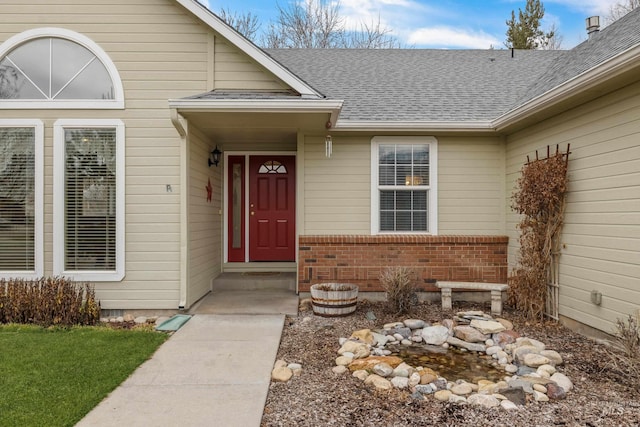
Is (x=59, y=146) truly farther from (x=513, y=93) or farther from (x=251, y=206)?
(x=513, y=93)

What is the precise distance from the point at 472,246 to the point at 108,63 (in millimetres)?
5859

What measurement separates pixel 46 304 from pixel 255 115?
3.53 metres

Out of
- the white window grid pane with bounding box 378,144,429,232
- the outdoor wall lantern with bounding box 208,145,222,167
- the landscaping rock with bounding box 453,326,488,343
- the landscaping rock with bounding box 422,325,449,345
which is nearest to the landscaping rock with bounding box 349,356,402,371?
the landscaping rock with bounding box 422,325,449,345

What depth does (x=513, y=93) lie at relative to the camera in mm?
7312

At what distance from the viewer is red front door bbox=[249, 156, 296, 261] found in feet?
24.5

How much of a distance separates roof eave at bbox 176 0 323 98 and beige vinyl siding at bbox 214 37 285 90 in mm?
164

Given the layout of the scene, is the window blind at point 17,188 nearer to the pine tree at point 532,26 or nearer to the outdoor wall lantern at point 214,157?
the outdoor wall lantern at point 214,157

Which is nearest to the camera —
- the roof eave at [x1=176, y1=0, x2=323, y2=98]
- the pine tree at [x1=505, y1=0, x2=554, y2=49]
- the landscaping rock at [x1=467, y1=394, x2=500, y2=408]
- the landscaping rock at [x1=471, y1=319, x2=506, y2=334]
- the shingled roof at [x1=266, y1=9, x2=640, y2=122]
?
the landscaping rock at [x1=467, y1=394, x2=500, y2=408]

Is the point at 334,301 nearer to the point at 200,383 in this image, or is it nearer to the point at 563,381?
the point at 200,383

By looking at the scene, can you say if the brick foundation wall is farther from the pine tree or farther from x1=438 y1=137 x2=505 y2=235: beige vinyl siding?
the pine tree

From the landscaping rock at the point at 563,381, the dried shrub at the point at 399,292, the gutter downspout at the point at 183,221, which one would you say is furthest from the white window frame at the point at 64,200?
the landscaping rock at the point at 563,381

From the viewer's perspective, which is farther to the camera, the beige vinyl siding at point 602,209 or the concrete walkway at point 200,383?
the beige vinyl siding at point 602,209

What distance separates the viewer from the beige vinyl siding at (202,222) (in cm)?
571

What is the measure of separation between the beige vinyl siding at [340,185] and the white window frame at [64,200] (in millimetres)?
2651
